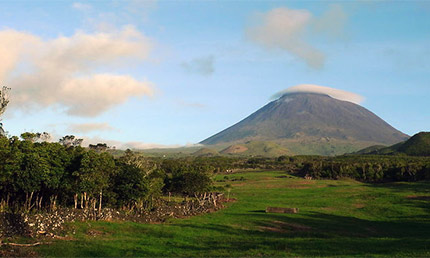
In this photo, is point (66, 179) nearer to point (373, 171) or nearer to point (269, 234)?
point (269, 234)

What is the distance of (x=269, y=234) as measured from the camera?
36406mm

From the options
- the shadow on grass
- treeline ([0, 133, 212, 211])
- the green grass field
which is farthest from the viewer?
treeline ([0, 133, 212, 211])

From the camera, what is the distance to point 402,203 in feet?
209

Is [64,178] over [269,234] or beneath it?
over

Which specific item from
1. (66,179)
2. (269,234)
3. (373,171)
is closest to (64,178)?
(66,179)

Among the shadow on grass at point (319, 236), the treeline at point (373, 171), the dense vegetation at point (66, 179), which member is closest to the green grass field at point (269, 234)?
the shadow on grass at point (319, 236)

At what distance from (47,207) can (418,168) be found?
103487 mm

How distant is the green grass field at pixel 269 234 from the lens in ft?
89.2

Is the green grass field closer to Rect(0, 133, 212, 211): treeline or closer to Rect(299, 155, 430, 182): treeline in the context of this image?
Rect(0, 133, 212, 211): treeline

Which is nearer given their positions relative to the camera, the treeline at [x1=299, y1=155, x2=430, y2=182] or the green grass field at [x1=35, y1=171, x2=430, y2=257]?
the green grass field at [x1=35, y1=171, x2=430, y2=257]

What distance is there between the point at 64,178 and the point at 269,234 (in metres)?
25.5

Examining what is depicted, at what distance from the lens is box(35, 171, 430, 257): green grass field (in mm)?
27203

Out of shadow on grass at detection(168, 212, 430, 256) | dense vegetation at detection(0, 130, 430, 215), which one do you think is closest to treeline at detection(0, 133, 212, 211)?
dense vegetation at detection(0, 130, 430, 215)

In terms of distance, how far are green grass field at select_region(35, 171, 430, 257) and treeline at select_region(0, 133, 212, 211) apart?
29.5 feet
